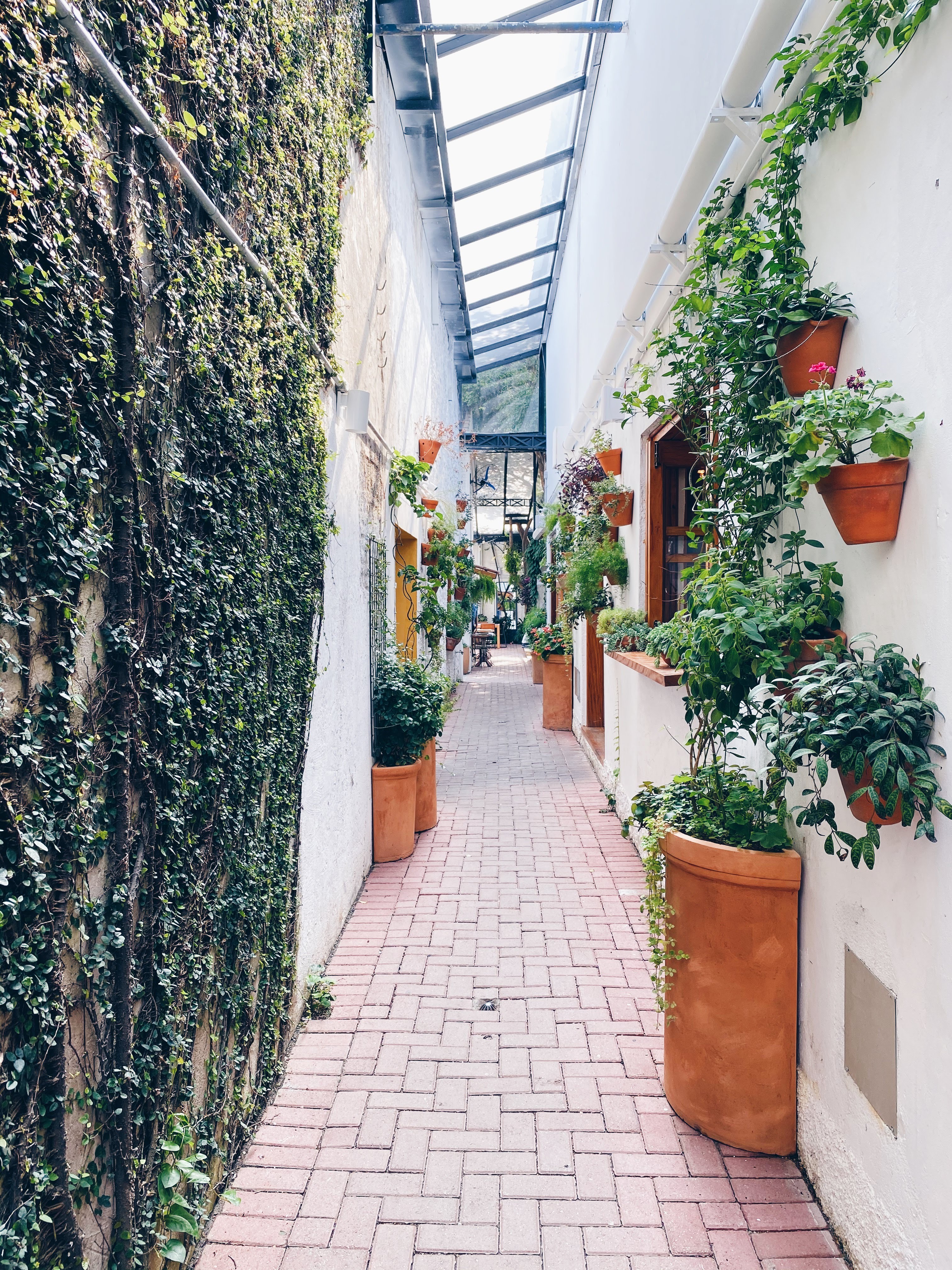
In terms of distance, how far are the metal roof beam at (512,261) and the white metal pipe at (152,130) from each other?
9.00m

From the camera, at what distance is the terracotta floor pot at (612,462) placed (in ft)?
18.8

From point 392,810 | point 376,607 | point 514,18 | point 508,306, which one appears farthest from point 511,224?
point 392,810

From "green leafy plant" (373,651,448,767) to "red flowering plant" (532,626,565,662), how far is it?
15.5ft

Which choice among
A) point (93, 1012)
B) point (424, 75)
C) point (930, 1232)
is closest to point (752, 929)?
point (930, 1232)

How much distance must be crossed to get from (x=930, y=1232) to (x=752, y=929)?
33.5 inches

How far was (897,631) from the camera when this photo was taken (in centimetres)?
180

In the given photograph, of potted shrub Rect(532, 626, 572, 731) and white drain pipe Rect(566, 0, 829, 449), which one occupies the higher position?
white drain pipe Rect(566, 0, 829, 449)

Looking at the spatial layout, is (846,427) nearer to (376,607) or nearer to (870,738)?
(870,738)

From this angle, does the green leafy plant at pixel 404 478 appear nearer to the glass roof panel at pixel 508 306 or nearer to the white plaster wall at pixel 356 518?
the white plaster wall at pixel 356 518

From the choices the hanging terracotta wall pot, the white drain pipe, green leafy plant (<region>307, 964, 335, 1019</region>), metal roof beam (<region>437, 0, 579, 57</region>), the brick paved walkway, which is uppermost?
metal roof beam (<region>437, 0, 579, 57</region>)

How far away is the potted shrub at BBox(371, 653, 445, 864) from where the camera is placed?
4918mm

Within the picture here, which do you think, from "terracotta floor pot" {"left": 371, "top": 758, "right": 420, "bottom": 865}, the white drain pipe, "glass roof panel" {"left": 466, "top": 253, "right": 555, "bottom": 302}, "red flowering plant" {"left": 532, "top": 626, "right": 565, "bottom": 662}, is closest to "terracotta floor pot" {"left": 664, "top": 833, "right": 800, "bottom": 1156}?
the white drain pipe

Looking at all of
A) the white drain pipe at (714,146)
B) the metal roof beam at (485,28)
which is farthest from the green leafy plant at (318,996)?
the metal roof beam at (485,28)

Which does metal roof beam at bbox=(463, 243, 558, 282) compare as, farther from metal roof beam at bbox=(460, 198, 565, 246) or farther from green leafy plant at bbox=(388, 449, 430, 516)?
green leafy plant at bbox=(388, 449, 430, 516)
